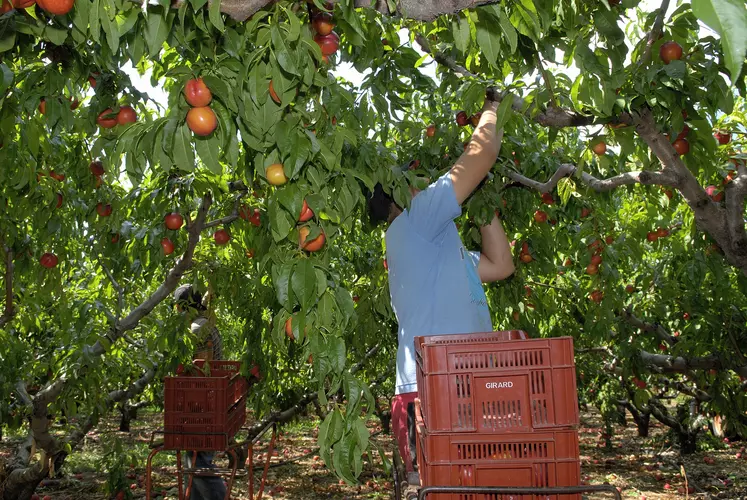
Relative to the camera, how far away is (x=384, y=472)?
6320 mm

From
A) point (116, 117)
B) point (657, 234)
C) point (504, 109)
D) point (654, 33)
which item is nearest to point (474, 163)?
point (504, 109)

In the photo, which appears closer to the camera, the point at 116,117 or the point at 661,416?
the point at 116,117

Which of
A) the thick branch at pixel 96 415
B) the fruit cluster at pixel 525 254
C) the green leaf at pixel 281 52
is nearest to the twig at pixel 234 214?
the thick branch at pixel 96 415

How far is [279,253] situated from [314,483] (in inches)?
258

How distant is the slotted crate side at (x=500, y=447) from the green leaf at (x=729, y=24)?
5.54ft

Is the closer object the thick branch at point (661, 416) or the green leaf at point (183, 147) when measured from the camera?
the green leaf at point (183, 147)

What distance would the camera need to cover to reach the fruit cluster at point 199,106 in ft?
4.64

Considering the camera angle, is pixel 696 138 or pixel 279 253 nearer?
pixel 279 253

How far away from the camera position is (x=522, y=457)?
6.52 feet

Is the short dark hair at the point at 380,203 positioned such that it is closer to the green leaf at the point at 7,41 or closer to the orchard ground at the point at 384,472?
the green leaf at the point at 7,41

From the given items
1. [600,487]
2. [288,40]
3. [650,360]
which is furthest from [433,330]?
[650,360]

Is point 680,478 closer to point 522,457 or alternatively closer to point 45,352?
point 522,457

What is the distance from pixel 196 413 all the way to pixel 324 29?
12.9 ft

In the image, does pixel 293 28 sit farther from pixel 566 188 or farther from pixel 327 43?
pixel 566 188
